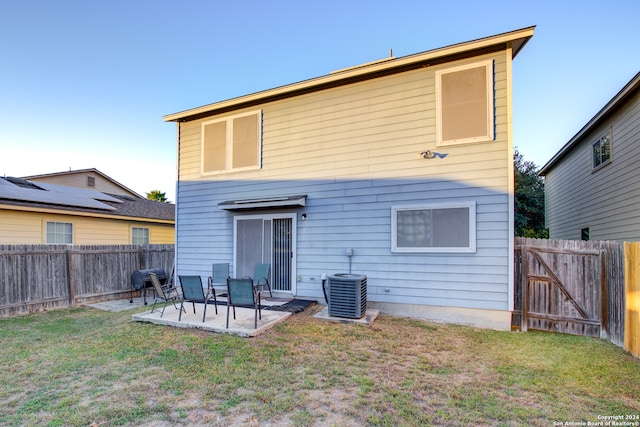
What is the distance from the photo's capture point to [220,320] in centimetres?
556

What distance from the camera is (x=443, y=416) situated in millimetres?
2641

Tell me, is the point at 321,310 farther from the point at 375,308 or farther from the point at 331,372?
the point at 331,372

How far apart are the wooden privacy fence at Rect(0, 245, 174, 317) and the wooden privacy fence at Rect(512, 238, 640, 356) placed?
991 centimetres

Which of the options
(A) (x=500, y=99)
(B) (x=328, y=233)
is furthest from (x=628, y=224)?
(B) (x=328, y=233)

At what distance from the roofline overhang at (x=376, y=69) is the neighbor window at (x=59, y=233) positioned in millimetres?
6171

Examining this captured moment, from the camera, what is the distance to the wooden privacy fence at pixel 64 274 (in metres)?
6.62

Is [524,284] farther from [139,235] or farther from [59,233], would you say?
[139,235]

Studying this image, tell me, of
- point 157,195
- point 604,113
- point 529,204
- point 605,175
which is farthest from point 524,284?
point 157,195

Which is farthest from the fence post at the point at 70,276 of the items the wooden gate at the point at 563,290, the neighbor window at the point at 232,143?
the wooden gate at the point at 563,290

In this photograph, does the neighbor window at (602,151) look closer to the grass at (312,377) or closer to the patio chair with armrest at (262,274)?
the grass at (312,377)

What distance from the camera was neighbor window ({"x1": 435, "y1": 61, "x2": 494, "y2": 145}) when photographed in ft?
18.7

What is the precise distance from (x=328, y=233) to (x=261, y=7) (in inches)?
293

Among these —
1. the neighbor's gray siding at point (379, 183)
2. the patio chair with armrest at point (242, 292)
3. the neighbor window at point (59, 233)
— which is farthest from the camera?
the neighbor window at point (59, 233)

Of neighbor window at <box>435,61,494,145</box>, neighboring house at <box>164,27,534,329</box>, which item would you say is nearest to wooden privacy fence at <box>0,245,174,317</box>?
neighboring house at <box>164,27,534,329</box>
